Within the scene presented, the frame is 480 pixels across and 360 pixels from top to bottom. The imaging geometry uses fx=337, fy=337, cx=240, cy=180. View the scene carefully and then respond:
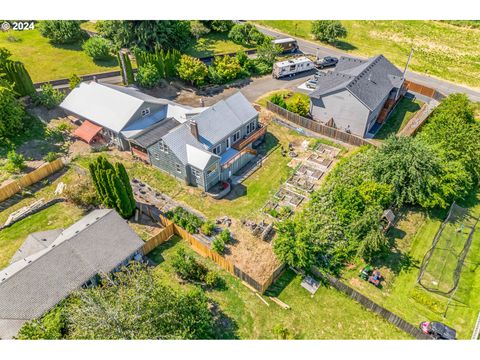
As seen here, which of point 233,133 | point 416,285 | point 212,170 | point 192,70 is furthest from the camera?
point 192,70

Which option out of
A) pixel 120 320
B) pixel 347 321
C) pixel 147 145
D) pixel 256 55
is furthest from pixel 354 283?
pixel 256 55

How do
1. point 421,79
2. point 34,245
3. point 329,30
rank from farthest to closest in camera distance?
point 329,30
point 421,79
point 34,245

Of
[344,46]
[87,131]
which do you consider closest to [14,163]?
[87,131]

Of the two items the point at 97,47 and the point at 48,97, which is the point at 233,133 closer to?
the point at 48,97

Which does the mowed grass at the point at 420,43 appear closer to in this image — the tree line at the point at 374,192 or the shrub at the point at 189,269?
the tree line at the point at 374,192

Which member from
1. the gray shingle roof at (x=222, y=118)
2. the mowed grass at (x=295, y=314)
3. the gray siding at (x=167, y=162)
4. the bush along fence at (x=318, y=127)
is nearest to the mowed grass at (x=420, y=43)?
the bush along fence at (x=318, y=127)

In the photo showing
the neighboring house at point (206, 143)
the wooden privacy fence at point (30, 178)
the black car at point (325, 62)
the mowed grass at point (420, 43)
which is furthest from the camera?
the mowed grass at point (420, 43)

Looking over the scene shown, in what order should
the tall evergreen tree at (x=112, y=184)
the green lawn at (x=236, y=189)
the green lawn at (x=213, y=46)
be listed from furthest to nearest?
the green lawn at (x=213, y=46), the green lawn at (x=236, y=189), the tall evergreen tree at (x=112, y=184)

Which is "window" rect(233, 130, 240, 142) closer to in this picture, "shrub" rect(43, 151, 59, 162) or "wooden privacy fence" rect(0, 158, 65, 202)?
"wooden privacy fence" rect(0, 158, 65, 202)

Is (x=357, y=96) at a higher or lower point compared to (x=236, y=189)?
higher
